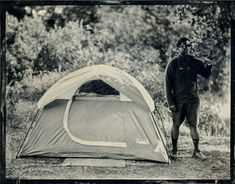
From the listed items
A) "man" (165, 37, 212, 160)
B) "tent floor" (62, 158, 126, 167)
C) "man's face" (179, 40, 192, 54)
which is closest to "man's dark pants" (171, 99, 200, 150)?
"man" (165, 37, 212, 160)

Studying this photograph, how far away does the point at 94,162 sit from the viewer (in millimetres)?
5059

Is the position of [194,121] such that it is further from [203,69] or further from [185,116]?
[203,69]

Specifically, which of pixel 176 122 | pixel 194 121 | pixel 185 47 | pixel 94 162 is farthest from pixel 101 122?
pixel 185 47

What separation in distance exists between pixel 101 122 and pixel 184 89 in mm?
1139

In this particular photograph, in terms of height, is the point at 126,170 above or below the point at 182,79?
below

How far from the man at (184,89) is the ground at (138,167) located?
0.38 feet

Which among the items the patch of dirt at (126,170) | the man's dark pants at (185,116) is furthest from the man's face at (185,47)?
the patch of dirt at (126,170)

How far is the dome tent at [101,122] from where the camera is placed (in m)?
5.03

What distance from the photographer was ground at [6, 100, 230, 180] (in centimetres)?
502

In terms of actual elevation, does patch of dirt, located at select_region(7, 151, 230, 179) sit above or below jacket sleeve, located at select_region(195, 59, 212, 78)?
below

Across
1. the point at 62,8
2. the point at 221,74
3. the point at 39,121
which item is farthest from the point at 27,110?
the point at 221,74

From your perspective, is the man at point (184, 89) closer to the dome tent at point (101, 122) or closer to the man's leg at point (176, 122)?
the man's leg at point (176, 122)

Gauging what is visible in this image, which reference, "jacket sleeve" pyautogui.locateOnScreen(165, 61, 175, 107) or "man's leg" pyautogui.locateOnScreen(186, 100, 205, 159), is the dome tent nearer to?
"jacket sleeve" pyautogui.locateOnScreen(165, 61, 175, 107)

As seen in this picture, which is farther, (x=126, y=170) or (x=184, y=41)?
(x=184, y=41)
